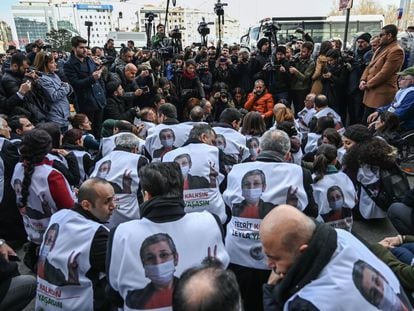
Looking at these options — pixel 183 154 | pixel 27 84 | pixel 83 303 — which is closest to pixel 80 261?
pixel 83 303

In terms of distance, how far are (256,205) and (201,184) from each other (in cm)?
70

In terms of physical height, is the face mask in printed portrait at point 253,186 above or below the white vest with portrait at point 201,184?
above

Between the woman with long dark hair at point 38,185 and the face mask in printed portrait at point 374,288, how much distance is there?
2.28 m

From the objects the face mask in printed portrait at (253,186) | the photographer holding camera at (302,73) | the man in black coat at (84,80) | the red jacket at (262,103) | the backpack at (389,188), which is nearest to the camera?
the face mask in printed portrait at (253,186)

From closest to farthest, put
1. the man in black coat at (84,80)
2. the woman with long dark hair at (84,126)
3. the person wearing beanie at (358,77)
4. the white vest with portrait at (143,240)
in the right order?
the white vest with portrait at (143,240) < the woman with long dark hair at (84,126) < the man in black coat at (84,80) < the person wearing beanie at (358,77)

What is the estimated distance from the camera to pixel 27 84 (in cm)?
471

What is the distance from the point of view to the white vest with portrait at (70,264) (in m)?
2.07

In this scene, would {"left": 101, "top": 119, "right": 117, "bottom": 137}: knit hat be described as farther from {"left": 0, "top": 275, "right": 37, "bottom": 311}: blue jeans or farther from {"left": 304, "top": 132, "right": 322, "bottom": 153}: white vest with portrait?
{"left": 304, "top": 132, "right": 322, "bottom": 153}: white vest with portrait

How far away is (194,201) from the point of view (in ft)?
9.98

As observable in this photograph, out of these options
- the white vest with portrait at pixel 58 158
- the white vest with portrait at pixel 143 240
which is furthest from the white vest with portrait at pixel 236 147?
the white vest with portrait at pixel 143 240

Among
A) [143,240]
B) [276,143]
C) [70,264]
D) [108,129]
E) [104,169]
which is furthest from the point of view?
[108,129]

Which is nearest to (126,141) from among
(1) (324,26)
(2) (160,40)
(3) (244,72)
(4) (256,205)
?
(4) (256,205)

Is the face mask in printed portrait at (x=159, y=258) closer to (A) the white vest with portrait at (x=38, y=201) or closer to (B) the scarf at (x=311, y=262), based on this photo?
(B) the scarf at (x=311, y=262)

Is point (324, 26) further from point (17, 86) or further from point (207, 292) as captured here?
point (207, 292)
